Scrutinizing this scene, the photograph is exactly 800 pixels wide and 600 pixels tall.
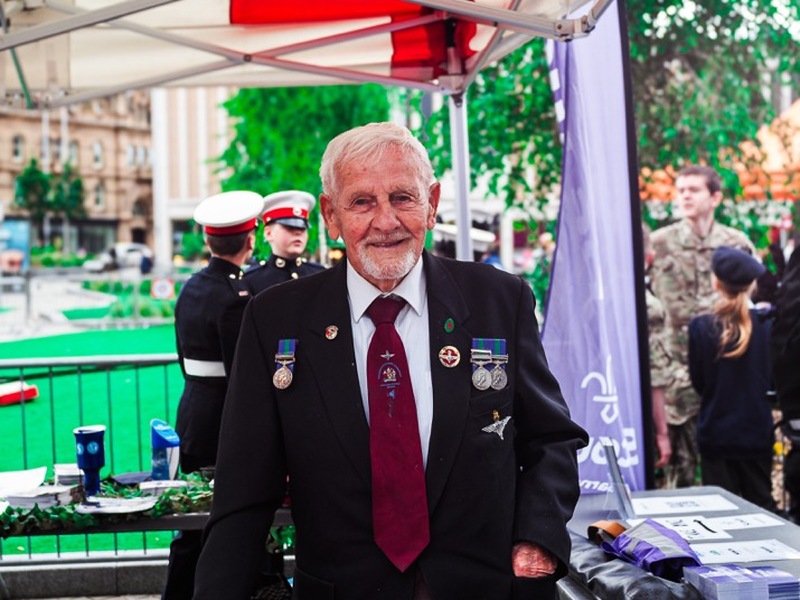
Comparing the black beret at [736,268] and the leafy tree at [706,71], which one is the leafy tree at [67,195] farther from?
the black beret at [736,268]

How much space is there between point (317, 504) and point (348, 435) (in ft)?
0.62

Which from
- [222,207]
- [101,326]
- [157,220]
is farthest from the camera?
[157,220]

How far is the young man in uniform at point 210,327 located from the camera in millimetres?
4426

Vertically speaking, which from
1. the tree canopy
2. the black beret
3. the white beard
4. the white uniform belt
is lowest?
the white uniform belt

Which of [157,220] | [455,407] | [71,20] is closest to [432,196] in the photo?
[455,407]

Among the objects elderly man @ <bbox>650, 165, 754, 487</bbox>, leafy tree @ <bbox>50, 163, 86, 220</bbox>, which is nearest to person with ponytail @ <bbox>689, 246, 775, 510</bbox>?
elderly man @ <bbox>650, 165, 754, 487</bbox>

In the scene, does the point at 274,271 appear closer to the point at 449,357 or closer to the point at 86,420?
the point at 449,357

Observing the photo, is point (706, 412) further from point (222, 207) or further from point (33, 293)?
point (33, 293)

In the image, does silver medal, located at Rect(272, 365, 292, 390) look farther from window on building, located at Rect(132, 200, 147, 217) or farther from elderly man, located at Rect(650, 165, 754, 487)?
window on building, located at Rect(132, 200, 147, 217)

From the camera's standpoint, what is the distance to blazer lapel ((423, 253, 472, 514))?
2.25 metres

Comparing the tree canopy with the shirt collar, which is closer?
the shirt collar

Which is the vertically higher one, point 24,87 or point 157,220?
point 157,220

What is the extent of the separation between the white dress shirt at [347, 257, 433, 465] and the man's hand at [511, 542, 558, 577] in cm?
33

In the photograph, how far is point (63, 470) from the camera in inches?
163
